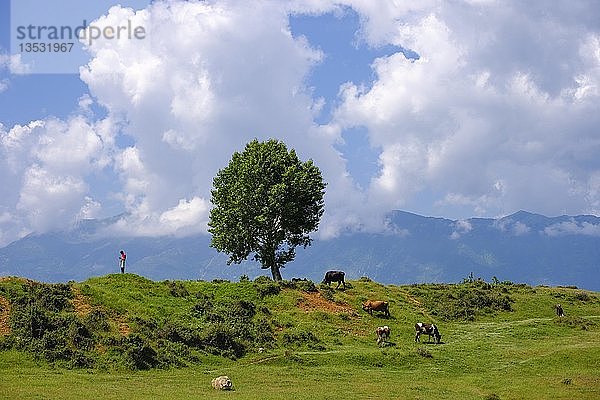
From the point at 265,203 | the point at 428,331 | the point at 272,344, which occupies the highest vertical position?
the point at 265,203

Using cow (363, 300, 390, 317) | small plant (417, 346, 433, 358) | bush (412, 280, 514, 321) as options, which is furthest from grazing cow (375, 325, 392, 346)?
bush (412, 280, 514, 321)

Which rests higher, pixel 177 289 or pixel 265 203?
pixel 265 203

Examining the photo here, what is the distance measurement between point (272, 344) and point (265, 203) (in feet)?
79.4

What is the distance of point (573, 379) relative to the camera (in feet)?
129

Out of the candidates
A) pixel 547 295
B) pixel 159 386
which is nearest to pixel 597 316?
pixel 547 295

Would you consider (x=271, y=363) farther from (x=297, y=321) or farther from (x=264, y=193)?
(x=264, y=193)

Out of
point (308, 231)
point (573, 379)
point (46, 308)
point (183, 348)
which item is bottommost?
point (573, 379)

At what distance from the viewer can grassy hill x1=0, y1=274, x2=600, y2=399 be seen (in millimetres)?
37438

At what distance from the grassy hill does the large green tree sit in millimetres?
9144

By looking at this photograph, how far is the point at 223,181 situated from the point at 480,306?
34307 millimetres

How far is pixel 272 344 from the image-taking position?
165ft

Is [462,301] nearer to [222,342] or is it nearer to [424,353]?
[424,353]

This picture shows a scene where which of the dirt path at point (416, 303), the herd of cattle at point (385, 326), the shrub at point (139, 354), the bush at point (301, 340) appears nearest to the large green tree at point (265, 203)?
the herd of cattle at point (385, 326)

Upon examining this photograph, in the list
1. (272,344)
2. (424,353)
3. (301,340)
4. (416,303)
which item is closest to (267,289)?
(301,340)
